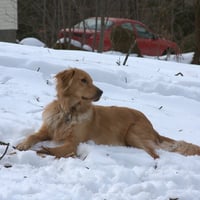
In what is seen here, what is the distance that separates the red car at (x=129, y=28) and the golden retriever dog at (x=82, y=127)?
1099 centimetres

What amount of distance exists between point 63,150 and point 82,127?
0.50 metres

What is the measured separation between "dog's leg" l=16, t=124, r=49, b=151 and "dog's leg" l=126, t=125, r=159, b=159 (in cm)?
104

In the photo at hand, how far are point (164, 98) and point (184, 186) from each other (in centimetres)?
410

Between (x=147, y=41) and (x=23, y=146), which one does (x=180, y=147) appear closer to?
(x=23, y=146)

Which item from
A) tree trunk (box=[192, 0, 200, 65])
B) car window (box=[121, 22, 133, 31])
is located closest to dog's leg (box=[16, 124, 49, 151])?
tree trunk (box=[192, 0, 200, 65])

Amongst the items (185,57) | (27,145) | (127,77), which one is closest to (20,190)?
(27,145)

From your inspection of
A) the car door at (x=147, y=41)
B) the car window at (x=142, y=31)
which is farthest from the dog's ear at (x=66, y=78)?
the car window at (x=142, y=31)

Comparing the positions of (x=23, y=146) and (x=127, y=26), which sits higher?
(x=23, y=146)

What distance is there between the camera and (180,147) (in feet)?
17.4

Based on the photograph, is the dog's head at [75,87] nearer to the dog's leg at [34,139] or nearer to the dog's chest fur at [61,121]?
the dog's chest fur at [61,121]

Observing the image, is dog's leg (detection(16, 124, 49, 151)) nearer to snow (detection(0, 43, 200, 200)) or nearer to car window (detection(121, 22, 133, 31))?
snow (detection(0, 43, 200, 200))

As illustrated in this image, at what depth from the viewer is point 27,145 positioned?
493 centimetres

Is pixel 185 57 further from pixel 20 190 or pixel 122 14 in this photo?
pixel 20 190

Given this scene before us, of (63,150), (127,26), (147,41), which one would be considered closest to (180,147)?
(63,150)
